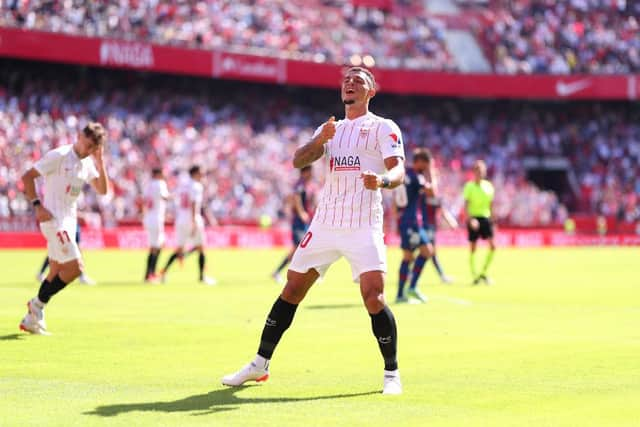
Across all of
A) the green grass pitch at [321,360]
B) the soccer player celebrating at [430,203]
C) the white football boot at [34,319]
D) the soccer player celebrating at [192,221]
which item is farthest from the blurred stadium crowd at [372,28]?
the white football boot at [34,319]

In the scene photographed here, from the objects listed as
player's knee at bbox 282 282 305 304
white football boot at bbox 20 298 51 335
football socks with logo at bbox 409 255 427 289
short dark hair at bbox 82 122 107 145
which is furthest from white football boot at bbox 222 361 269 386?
football socks with logo at bbox 409 255 427 289

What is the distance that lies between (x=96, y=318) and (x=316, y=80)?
37.0 metres

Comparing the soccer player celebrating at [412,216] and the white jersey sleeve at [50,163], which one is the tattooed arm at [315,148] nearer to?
the white jersey sleeve at [50,163]

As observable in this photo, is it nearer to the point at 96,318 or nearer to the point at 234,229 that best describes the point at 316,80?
the point at 234,229

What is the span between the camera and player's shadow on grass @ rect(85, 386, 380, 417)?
8656 millimetres

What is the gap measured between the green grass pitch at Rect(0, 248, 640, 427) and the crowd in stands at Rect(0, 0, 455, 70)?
24469 millimetres

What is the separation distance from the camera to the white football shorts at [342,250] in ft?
31.8

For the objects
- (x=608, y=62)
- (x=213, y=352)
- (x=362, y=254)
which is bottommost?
(x=213, y=352)

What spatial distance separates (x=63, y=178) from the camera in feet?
45.8

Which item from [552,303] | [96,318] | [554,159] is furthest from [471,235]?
[554,159]

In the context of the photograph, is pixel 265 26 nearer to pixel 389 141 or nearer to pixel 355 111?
pixel 355 111

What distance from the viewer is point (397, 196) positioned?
19578 millimetres

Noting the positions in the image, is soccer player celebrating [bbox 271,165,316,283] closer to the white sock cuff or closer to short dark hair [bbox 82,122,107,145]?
short dark hair [bbox 82,122,107,145]

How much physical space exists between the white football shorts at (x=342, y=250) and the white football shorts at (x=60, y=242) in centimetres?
468
